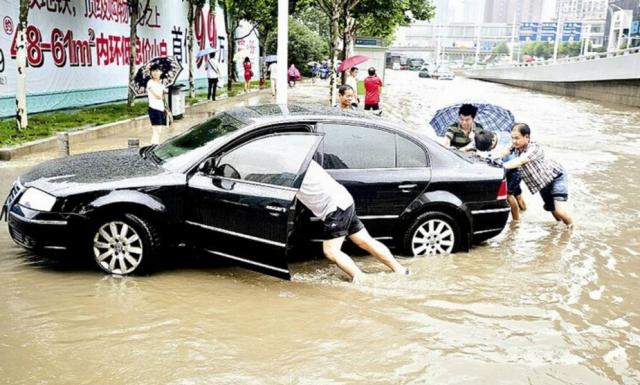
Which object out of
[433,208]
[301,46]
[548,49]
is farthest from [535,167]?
[548,49]

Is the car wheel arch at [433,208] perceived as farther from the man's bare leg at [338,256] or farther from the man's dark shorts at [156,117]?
the man's dark shorts at [156,117]

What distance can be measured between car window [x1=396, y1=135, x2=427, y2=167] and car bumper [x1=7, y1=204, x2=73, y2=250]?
309 centimetres

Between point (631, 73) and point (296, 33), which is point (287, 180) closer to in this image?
point (631, 73)

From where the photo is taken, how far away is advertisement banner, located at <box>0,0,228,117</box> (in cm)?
1442

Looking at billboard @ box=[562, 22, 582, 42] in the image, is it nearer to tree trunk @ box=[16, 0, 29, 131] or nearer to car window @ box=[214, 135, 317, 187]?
tree trunk @ box=[16, 0, 29, 131]

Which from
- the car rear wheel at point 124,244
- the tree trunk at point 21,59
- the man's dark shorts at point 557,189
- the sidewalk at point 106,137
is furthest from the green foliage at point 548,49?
the car rear wheel at point 124,244

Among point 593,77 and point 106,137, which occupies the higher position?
point 593,77

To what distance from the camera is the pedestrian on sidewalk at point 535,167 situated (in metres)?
7.60

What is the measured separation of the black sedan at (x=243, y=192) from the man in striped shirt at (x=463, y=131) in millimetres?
1615

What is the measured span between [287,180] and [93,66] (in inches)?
593

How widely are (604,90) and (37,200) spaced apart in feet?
121

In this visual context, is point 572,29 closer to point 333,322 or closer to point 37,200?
point 333,322

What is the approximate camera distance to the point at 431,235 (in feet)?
21.4

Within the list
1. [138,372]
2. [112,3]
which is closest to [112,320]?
[138,372]
